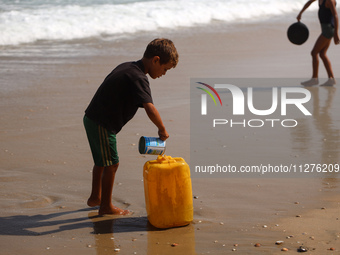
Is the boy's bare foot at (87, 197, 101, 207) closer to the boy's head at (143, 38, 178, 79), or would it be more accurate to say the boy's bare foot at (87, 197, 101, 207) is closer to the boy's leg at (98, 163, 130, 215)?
the boy's leg at (98, 163, 130, 215)

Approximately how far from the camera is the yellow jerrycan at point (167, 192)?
395 cm

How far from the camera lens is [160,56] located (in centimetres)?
406

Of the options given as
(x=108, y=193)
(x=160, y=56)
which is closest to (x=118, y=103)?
(x=160, y=56)

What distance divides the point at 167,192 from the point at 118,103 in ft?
2.25

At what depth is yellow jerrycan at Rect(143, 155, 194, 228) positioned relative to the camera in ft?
13.0

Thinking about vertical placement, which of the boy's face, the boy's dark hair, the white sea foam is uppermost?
the white sea foam

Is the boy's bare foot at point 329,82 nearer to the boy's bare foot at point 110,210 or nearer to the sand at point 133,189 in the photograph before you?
the sand at point 133,189

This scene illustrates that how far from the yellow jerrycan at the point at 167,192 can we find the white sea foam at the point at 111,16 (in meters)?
10.9

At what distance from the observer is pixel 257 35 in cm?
1480

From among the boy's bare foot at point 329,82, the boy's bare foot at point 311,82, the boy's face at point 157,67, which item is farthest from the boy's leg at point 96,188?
the boy's bare foot at point 329,82

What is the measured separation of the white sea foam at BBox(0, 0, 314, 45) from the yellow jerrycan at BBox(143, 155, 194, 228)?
10940 millimetres

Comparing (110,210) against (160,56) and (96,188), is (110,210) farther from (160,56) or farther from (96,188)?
(160,56)

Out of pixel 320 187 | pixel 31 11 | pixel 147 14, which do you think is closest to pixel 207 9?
pixel 147 14

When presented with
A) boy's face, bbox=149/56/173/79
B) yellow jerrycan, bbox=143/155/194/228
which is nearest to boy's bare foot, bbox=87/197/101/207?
yellow jerrycan, bbox=143/155/194/228
